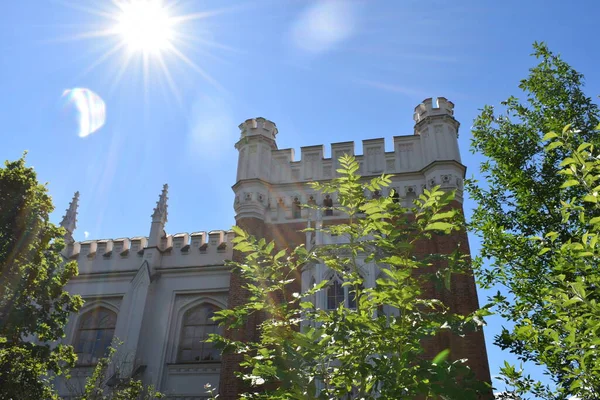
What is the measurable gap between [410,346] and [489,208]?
563 centimetres

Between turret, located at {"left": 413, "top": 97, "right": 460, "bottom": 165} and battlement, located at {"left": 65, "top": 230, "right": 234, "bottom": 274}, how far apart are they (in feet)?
23.3

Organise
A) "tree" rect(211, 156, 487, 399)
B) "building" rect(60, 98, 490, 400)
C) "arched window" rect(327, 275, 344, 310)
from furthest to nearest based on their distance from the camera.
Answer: "building" rect(60, 98, 490, 400) < "arched window" rect(327, 275, 344, 310) < "tree" rect(211, 156, 487, 399)

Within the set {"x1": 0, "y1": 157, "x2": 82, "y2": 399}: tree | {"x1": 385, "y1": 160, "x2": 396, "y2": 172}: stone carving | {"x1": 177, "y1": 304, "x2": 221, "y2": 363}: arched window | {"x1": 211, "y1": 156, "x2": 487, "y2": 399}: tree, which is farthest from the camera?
{"x1": 385, "y1": 160, "x2": 396, "y2": 172}: stone carving

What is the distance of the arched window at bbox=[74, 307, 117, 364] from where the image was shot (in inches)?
651

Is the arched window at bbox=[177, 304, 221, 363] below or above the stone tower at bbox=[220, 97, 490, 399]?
below

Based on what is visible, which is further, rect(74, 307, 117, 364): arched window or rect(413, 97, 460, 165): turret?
rect(74, 307, 117, 364): arched window

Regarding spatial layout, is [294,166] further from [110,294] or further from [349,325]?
[349,325]

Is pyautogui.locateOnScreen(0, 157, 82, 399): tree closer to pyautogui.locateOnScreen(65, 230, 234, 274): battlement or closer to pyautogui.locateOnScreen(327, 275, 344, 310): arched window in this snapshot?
pyautogui.locateOnScreen(65, 230, 234, 274): battlement

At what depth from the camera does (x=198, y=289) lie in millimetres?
16859

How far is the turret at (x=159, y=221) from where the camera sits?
58.8 feet

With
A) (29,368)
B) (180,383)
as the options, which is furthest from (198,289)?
(29,368)

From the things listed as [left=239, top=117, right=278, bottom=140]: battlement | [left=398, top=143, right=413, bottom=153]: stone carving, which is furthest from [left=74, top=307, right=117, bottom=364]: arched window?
[left=398, top=143, right=413, bottom=153]: stone carving

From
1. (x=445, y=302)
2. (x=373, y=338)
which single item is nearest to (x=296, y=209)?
(x=445, y=302)

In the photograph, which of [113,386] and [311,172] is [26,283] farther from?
[311,172]
